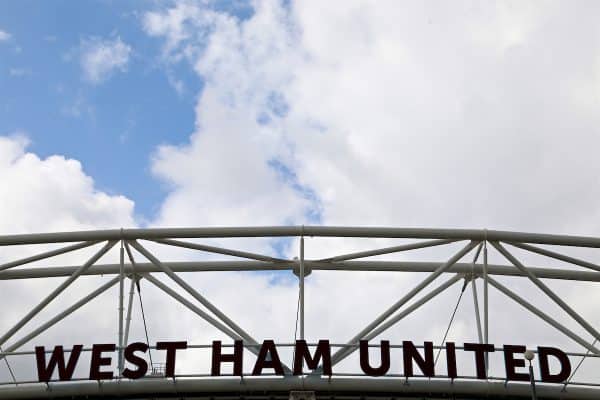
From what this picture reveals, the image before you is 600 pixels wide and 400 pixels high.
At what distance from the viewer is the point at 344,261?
39062mm

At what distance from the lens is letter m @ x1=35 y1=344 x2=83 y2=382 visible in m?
34.2

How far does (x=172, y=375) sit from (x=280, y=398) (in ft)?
12.6

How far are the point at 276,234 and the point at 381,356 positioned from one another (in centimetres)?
583

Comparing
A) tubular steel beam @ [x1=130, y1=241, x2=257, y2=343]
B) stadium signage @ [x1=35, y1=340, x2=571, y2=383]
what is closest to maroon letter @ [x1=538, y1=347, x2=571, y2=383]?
stadium signage @ [x1=35, y1=340, x2=571, y2=383]

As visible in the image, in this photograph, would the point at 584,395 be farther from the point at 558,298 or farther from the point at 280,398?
the point at 280,398

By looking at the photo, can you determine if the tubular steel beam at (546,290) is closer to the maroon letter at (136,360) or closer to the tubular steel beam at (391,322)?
the tubular steel beam at (391,322)

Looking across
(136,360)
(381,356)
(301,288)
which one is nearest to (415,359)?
(381,356)

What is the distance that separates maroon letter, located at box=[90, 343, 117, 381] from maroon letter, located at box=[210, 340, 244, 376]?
11.5 feet

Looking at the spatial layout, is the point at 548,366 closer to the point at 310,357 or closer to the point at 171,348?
the point at 310,357

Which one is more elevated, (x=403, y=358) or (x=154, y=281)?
(x=154, y=281)

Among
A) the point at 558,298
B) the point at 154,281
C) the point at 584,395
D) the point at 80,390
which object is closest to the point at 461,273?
the point at 558,298

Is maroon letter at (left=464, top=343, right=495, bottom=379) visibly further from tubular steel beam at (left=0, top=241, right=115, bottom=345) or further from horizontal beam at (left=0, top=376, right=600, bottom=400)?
tubular steel beam at (left=0, top=241, right=115, bottom=345)

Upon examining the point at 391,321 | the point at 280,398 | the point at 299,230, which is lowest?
the point at 280,398

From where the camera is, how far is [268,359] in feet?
113
